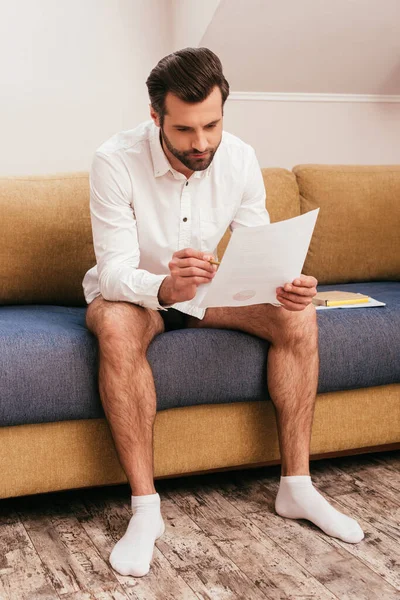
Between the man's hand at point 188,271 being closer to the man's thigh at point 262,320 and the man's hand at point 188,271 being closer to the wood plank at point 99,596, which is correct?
the man's thigh at point 262,320

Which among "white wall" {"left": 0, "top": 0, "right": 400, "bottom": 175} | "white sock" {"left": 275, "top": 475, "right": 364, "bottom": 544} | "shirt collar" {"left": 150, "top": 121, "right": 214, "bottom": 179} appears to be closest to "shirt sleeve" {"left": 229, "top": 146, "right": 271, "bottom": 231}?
"shirt collar" {"left": 150, "top": 121, "right": 214, "bottom": 179}

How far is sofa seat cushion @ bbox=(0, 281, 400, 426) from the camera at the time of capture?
6.14 ft

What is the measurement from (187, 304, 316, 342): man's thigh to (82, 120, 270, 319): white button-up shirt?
4 centimetres

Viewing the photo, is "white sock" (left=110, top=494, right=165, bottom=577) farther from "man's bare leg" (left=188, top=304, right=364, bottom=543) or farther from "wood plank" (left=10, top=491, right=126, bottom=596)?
"man's bare leg" (left=188, top=304, right=364, bottom=543)

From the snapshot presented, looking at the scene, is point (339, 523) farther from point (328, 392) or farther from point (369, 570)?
point (328, 392)

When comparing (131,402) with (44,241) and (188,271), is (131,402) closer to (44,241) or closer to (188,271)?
(188,271)

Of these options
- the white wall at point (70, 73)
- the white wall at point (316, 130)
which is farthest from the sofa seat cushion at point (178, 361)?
the white wall at point (316, 130)

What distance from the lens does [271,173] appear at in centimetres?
275

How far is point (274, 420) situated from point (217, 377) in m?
0.24

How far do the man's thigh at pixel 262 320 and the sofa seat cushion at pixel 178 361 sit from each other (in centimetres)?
3

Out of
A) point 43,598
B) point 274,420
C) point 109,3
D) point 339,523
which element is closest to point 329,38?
point 109,3

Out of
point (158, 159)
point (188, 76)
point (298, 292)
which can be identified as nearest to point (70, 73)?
point (158, 159)

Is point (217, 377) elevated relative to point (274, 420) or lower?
elevated

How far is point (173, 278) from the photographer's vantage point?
5.98 feet
